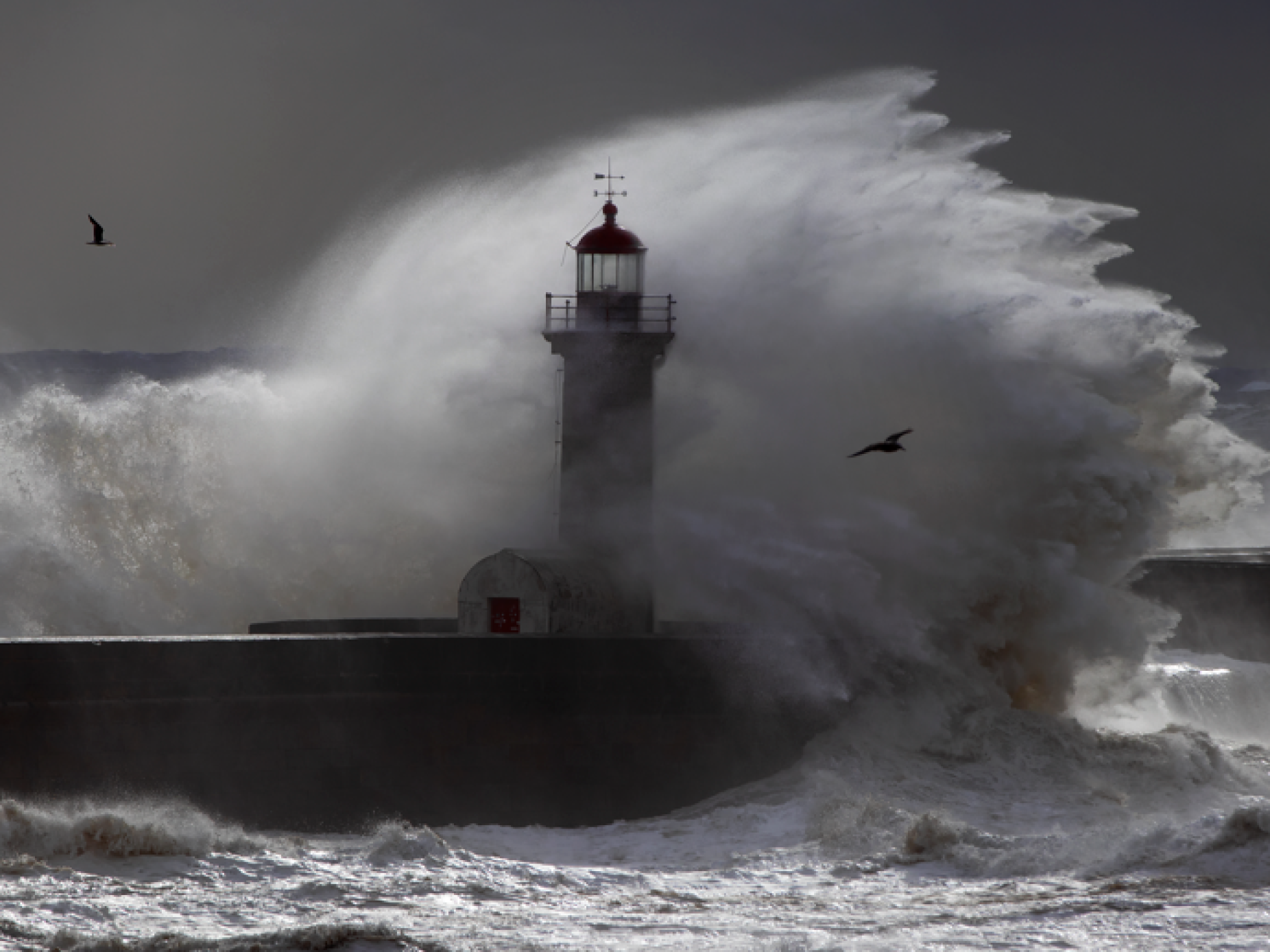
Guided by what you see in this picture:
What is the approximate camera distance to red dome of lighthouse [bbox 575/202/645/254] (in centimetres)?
1457

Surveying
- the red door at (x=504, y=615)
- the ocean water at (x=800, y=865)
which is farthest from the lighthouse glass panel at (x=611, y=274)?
the ocean water at (x=800, y=865)

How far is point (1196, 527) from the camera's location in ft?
50.7

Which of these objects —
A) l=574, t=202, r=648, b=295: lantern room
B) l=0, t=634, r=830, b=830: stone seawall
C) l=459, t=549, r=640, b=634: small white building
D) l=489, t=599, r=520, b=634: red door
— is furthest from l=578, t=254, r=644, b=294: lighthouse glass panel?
l=0, t=634, r=830, b=830: stone seawall

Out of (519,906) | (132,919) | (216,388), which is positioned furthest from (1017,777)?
(216,388)

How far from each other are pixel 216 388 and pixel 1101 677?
39.5ft

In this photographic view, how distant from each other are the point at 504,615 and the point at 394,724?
2392 millimetres

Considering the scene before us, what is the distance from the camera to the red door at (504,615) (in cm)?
1315

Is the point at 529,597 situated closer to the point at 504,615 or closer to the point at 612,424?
the point at 504,615

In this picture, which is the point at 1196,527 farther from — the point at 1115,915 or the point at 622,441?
the point at 1115,915

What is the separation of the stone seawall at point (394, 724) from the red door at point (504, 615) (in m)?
1.79

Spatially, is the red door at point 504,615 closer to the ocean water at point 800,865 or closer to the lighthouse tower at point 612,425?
the lighthouse tower at point 612,425

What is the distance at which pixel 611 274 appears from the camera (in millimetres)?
14594

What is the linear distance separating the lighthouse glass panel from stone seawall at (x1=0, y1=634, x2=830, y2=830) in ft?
13.6

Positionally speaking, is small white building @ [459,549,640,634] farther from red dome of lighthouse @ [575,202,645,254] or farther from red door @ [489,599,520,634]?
red dome of lighthouse @ [575,202,645,254]
